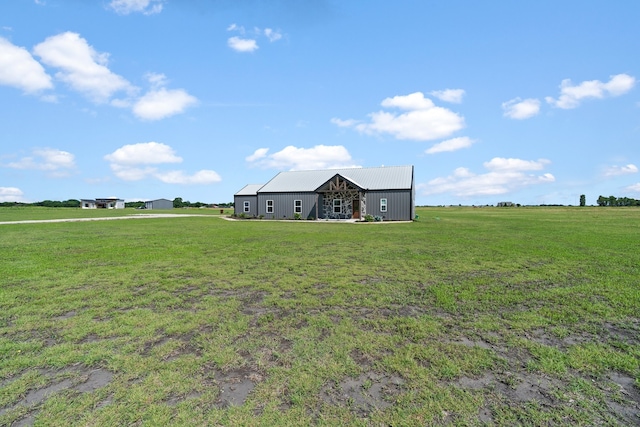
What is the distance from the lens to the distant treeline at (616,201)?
8900 centimetres

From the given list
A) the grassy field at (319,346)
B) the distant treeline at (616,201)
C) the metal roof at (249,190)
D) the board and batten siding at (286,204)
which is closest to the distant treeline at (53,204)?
the metal roof at (249,190)

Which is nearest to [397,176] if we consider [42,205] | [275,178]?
[275,178]

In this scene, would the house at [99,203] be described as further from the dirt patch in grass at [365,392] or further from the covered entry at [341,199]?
the dirt patch in grass at [365,392]

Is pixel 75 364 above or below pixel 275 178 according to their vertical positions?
below

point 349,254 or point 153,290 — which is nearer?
point 153,290

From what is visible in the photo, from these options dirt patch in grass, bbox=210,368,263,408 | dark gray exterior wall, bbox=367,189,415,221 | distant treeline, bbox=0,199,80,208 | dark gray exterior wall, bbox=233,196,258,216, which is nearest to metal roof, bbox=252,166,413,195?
dark gray exterior wall, bbox=367,189,415,221

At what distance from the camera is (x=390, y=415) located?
8.97 ft

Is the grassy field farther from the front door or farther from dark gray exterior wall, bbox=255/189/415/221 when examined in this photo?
the front door

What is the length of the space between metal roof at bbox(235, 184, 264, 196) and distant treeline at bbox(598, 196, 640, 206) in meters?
110

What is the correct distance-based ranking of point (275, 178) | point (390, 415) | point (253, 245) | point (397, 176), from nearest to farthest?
point (390, 415) < point (253, 245) < point (397, 176) < point (275, 178)

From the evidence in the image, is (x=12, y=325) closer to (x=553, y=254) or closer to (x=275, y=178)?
(x=553, y=254)

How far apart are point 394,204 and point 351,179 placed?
6511mm

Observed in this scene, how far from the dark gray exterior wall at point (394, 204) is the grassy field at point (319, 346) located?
74.0 ft

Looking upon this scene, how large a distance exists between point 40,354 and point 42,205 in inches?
4298
